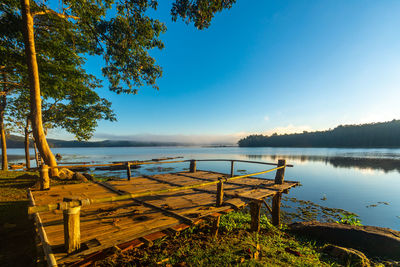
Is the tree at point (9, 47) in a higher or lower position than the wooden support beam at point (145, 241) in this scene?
higher

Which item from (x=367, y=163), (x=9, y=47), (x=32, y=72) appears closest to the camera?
(x=32, y=72)

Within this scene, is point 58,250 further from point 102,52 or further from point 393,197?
point 393,197

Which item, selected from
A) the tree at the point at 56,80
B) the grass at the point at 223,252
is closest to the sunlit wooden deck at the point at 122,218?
the grass at the point at 223,252

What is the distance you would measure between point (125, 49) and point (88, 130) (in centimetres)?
1231

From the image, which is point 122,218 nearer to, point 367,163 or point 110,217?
point 110,217

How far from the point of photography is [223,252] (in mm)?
5035

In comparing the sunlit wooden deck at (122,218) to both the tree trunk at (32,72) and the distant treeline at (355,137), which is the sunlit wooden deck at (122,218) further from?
the distant treeline at (355,137)

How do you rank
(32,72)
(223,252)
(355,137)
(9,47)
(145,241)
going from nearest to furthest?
(145,241) < (223,252) < (32,72) < (9,47) < (355,137)

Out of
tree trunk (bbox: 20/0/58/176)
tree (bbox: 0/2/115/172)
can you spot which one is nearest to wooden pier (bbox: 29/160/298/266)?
tree trunk (bbox: 20/0/58/176)

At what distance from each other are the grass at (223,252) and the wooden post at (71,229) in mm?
1976

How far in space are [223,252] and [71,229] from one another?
431 centimetres

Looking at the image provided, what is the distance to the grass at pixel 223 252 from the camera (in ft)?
14.8

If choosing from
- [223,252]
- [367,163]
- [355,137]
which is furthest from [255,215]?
[355,137]

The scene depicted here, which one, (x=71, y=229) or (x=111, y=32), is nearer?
(x=71, y=229)
